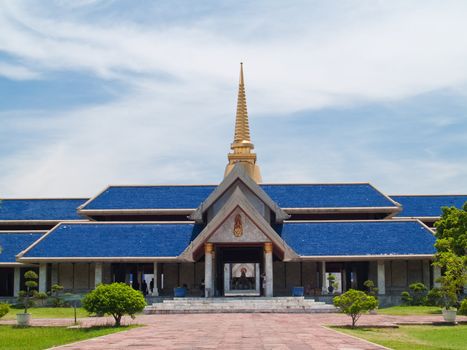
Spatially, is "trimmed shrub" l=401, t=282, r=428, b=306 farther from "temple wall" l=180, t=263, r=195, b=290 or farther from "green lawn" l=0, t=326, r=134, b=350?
"green lawn" l=0, t=326, r=134, b=350

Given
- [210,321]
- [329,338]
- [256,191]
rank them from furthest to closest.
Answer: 1. [256,191]
2. [210,321]
3. [329,338]

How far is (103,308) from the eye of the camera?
2245cm

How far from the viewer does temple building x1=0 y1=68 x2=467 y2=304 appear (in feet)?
114

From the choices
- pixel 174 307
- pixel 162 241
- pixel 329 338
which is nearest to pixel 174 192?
pixel 162 241

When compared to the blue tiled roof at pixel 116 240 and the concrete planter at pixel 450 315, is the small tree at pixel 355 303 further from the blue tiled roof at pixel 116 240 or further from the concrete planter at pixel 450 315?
the blue tiled roof at pixel 116 240

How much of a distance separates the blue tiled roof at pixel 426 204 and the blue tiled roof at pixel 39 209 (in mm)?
21181

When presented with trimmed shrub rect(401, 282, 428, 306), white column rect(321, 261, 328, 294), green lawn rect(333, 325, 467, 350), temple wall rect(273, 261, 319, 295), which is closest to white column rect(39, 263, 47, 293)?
temple wall rect(273, 261, 319, 295)

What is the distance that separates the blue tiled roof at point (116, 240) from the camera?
35.8m

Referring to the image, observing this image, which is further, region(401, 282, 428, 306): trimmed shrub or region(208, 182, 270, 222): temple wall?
region(208, 182, 270, 222): temple wall

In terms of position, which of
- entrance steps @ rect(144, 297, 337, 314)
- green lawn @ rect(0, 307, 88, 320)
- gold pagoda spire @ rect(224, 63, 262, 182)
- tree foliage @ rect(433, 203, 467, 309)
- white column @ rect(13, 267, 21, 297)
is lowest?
green lawn @ rect(0, 307, 88, 320)

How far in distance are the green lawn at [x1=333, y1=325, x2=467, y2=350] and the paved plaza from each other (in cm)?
77

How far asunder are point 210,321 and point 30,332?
6580 millimetres

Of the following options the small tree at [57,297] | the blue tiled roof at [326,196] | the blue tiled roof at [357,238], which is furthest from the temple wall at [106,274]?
the blue tiled roof at [326,196]

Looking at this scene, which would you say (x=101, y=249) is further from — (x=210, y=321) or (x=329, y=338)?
(x=329, y=338)
